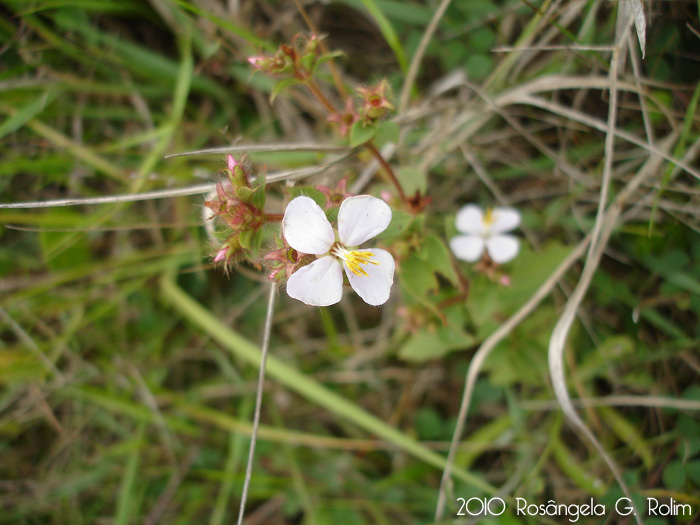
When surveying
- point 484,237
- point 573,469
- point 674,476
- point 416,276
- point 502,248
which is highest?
point 484,237

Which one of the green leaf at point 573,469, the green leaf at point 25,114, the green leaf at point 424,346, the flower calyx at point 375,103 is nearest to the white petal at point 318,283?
the flower calyx at point 375,103

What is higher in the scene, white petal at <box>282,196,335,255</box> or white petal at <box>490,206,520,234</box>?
white petal at <box>490,206,520,234</box>

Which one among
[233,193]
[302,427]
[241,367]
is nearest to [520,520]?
[302,427]

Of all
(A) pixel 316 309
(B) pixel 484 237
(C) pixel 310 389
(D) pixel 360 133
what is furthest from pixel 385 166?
(C) pixel 310 389

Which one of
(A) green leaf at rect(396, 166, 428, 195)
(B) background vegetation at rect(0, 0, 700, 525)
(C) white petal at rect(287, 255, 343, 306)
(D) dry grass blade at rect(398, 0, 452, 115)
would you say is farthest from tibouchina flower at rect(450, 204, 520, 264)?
(C) white petal at rect(287, 255, 343, 306)

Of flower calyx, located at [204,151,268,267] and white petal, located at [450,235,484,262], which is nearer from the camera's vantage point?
flower calyx, located at [204,151,268,267]

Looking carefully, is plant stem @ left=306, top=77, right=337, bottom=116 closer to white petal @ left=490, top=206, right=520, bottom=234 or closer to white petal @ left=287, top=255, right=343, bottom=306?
white petal @ left=287, top=255, right=343, bottom=306

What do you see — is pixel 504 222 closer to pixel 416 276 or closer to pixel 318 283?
pixel 416 276
